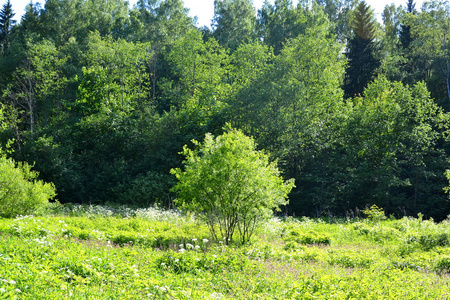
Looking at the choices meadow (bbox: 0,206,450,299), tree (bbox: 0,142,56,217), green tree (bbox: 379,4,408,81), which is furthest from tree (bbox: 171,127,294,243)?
green tree (bbox: 379,4,408,81)

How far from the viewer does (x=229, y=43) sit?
3738 cm

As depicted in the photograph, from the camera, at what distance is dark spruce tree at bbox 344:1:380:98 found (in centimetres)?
3048

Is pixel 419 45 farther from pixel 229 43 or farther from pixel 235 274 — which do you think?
pixel 235 274

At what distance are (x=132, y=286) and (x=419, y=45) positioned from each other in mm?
33669

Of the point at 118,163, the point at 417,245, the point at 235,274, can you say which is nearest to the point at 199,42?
the point at 118,163

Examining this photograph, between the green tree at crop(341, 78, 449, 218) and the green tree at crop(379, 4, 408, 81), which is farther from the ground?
the green tree at crop(379, 4, 408, 81)

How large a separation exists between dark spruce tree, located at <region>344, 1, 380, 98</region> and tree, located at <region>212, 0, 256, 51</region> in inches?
466

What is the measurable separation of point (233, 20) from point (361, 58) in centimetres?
1621

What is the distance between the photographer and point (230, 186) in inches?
387

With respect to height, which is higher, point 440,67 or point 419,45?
point 419,45

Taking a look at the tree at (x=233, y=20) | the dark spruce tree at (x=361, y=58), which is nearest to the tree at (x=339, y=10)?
the dark spruce tree at (x=361, y=58)

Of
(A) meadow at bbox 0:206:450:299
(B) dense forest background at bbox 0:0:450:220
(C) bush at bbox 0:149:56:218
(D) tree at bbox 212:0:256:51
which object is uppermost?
(D) tree at bbox 212:0:256:51

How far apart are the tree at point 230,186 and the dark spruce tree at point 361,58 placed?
23135 mm

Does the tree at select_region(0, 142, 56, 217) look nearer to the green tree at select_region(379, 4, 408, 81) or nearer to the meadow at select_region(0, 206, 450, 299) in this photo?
the meadow at select_region(0, 206, 450, 299)
